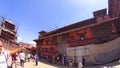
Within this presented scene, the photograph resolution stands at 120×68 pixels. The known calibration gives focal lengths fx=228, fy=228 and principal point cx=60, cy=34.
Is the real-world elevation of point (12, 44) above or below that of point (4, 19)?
below

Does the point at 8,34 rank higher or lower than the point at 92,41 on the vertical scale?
higher

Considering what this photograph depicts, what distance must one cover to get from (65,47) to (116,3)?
1187 cm

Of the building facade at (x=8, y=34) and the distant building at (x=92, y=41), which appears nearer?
the distant building at (x=92, y=41)

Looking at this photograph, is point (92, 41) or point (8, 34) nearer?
point (92, 41)

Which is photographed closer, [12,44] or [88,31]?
[88,31]

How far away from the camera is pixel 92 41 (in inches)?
1438

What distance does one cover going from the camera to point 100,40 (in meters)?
35.5

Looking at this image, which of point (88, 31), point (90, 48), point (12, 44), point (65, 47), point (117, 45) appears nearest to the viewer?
point (117, 45)

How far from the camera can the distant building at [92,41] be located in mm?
31917

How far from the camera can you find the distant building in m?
31.9

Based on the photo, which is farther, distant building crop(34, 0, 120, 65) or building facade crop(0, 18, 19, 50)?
building facade crop(0, 18, 19, 50)

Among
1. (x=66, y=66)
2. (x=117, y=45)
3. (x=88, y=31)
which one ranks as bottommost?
(x=66, y=66)

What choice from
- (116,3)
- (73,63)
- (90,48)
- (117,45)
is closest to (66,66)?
(73,63)

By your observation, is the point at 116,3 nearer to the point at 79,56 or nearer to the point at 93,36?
the point at 93,36
